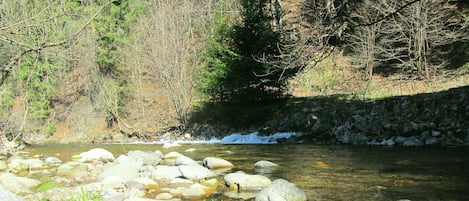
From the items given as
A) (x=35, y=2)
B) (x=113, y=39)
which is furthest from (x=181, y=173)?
(x=113, y=39)

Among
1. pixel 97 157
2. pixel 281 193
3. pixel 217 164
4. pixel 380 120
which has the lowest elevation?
pixel 97 157

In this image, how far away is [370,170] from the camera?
8195 mm

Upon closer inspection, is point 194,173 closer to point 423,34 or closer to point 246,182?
point 246,182

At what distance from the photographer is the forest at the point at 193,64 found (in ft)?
55.9

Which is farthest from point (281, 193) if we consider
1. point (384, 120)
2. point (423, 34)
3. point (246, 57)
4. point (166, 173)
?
point (423, 34)

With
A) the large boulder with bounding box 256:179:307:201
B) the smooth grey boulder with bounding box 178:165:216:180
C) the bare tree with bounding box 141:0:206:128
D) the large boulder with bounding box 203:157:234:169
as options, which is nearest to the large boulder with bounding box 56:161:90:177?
the smooth grey boulder with bounding box 178:165:216:180

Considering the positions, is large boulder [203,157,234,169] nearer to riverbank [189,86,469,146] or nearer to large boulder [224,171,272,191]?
large boulder [224,171,272,191]

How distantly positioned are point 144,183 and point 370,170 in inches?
167

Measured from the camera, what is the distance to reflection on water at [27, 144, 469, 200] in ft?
20.8

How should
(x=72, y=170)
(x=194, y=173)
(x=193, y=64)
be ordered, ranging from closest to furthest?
(x=194, y=173), (x=72, y=170), (x=193, y=64)

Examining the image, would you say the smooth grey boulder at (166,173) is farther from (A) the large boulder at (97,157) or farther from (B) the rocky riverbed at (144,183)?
(A) the large boulder at (97,157)

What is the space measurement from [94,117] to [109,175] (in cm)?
1785

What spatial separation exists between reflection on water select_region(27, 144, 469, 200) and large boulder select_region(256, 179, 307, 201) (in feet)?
0.92

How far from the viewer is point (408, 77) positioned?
61.2ft
